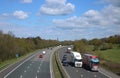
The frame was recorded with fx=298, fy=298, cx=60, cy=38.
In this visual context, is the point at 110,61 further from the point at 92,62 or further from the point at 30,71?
the point at 30,71

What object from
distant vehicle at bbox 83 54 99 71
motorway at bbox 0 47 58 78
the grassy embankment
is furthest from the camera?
the grassy embankment

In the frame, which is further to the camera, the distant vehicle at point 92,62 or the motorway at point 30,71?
the distant vehicle at point 92,62

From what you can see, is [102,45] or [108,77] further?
[102,45]

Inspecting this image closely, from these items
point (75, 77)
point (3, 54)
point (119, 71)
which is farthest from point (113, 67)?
point (3, 54)

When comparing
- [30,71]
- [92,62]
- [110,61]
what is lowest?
[30,71]

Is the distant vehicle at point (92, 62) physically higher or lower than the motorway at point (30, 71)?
higher

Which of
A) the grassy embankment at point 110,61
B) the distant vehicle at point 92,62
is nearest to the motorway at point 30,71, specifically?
the distant vehicle at point 92,62

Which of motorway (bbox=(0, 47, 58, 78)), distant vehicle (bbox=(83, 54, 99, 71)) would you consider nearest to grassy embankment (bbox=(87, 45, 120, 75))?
distant vehicle (bbox=(83, 54, 99, 71))

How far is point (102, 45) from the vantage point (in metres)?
159

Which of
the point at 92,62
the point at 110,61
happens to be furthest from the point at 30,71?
the point at 110,61

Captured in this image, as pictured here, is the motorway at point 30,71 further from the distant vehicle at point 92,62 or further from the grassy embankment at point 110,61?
the grassy embankment at point 110,61

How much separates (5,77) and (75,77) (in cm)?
1107

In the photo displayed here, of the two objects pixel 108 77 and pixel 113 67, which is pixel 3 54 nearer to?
pixel 113 67

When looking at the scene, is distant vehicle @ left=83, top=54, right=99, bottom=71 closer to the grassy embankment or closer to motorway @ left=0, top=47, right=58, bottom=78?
the grassy embankment
